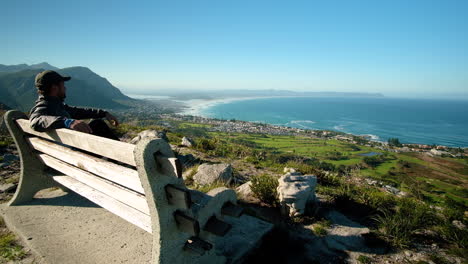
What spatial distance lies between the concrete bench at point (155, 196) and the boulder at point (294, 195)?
0.88m

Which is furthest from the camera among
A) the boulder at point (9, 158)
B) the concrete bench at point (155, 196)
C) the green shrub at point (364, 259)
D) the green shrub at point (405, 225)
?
the boulder at point (9, 158)

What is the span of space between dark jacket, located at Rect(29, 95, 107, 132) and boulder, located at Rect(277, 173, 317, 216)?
12.2 ft

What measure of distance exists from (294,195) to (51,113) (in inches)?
166

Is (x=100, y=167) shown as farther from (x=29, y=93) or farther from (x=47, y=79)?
(x=29, y=93)

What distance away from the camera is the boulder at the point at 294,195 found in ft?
13.6

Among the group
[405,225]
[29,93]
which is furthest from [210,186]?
[29,93]

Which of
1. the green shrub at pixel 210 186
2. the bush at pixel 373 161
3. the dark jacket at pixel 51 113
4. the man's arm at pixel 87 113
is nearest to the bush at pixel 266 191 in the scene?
the green shrub at pixel 210 186

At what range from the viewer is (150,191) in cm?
143

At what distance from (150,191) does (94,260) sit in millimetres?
2042

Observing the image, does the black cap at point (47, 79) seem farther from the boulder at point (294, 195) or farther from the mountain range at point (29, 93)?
the mountain range at point (29, 93)

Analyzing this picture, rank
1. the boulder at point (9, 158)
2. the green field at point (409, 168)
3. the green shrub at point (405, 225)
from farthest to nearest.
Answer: the green field at point (409, 168), the boulder at point (9, 158), the green shrub at point (405, 225)

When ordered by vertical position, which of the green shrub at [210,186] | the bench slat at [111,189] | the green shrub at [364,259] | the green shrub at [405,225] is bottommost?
the green shrub at [364,259]

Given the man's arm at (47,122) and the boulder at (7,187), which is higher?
the man's arm at (47,122)

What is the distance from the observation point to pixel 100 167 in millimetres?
1977
